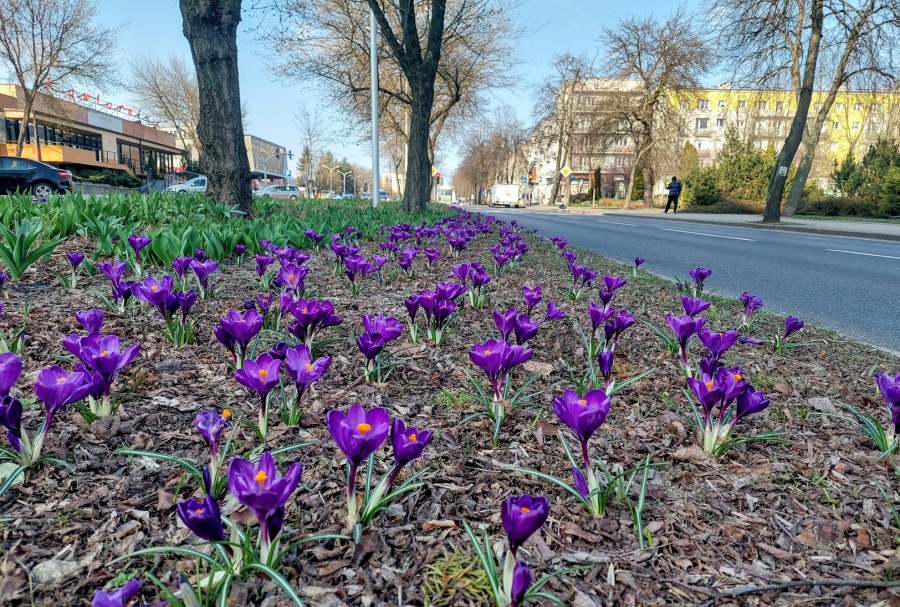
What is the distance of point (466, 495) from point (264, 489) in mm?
724

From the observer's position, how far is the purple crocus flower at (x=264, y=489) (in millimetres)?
1068

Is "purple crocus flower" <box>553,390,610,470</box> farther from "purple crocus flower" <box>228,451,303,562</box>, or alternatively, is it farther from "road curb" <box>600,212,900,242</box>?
"road curb" <box>600,212,900,242</box>

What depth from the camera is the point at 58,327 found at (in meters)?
2.80

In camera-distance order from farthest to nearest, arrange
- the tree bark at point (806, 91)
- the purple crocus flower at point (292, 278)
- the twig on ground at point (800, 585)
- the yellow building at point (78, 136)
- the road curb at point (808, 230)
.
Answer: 1. the yellow building at point (78, 136)
2. the tree bark at point (806, 91)
3. the road curb at point (808, 230)
4. the purple crocus flower at point (292, 278)
5. the twig on ground at point (800, 585)

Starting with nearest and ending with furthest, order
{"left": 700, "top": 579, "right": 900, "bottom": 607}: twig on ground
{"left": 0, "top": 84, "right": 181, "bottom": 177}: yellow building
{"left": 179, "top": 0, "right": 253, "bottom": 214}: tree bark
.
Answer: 1. {"left": 700, "top": 579, "right": 900, "bottom": 607}: twig on ground
2. {"left": 179, "top": 0, "right": 253, "bottom": 214}: tree bark
3. {"left": 0, "top": 84, "right": 181, "bottom": 177}: yellow building

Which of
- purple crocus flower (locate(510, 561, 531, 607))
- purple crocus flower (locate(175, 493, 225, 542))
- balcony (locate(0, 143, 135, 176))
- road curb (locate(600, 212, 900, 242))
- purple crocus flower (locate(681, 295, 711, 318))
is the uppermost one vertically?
balcony (locate(0, 143, 135, 176))

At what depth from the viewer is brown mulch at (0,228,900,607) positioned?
49.9 inches

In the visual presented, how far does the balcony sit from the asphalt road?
1723 inches

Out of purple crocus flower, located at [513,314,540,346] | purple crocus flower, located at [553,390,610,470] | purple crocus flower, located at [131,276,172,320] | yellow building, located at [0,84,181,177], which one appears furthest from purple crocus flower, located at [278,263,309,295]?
yellow building, located at [0,84,181,177]

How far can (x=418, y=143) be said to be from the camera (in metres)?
14.0

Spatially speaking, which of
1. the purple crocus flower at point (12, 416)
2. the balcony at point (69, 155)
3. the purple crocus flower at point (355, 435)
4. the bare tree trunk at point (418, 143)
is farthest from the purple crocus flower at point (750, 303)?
the balcony at point (69, 155)

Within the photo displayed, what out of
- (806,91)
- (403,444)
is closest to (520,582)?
(403,444)

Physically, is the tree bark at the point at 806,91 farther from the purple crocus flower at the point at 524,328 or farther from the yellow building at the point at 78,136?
the yellow building at the point at 78,136

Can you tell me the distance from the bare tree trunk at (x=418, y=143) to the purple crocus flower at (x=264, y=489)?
1260 centimetres
